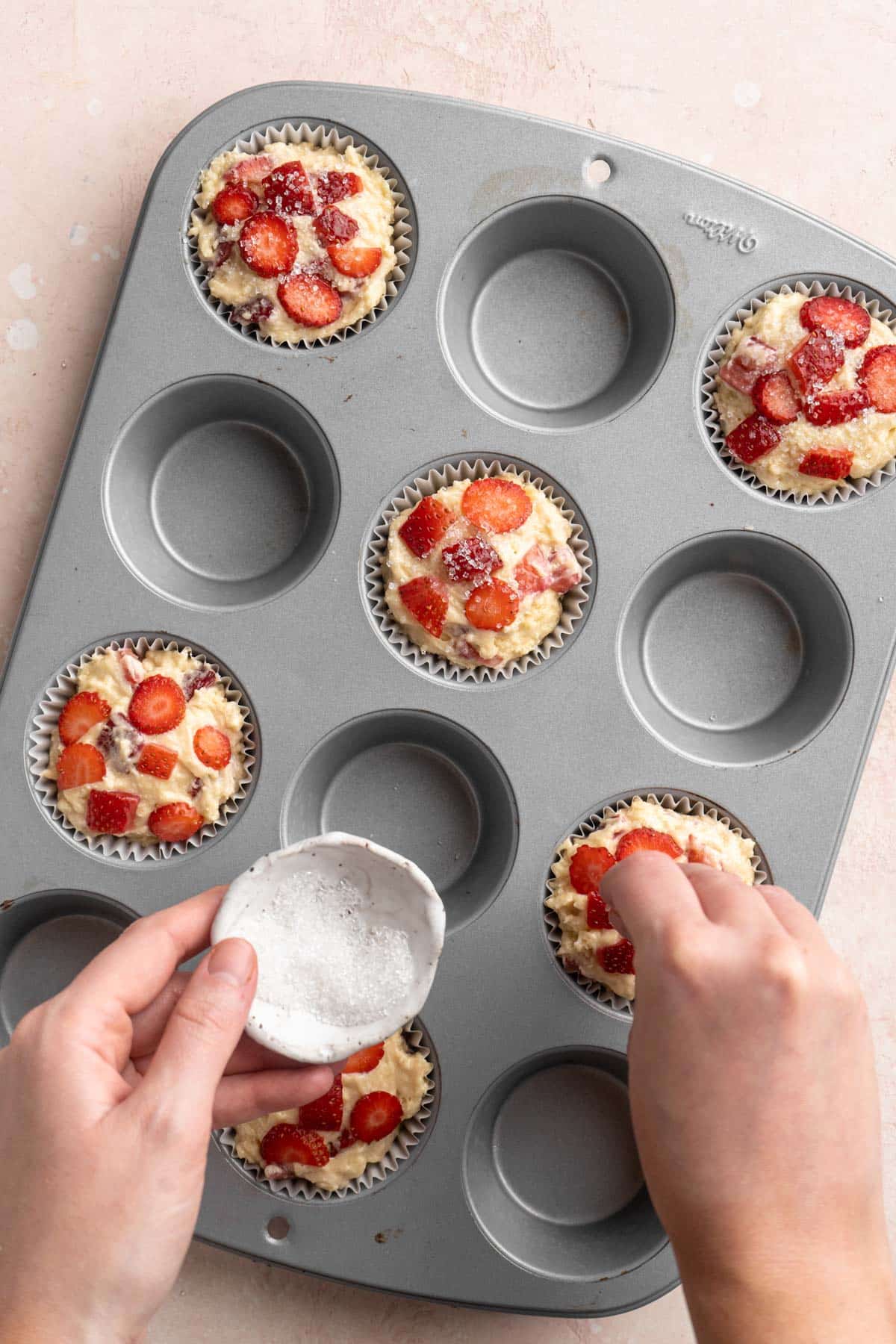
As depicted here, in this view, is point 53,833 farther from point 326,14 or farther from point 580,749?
point 326,14

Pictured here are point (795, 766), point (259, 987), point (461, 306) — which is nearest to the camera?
point (259, 987)

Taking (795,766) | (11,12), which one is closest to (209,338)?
(11,12)

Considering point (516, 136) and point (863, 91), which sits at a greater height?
point (863, 91)

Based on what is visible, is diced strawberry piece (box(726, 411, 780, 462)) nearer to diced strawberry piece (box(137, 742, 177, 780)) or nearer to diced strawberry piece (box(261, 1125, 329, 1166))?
diced strawberry piece (box(137, 742, 177, 780))

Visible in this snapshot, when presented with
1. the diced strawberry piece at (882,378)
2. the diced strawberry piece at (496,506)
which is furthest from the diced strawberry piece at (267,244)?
the diced strawberry piece at (882,378)

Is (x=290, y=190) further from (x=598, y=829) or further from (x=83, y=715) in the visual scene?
(x=598, y=829)

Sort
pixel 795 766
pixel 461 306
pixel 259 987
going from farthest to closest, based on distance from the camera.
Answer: pixel 461 306 < pixel 795 766 < pixel 259 987

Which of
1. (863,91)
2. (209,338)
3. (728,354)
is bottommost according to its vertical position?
(209,338)
